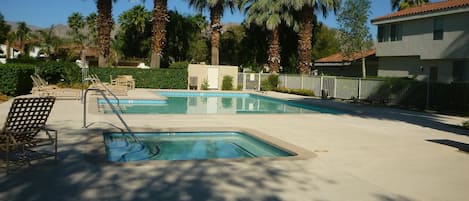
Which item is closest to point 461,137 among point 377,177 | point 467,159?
point 467,159

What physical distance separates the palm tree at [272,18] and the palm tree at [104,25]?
12.5m

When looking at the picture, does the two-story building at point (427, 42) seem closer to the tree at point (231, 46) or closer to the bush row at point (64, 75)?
the bush row at point (64, 75)

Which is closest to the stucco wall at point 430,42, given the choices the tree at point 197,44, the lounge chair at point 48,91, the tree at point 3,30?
the lounge chair at point 48,91

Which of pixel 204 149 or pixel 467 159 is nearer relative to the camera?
pixel 467 159

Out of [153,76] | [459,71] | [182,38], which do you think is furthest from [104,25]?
[459,71]

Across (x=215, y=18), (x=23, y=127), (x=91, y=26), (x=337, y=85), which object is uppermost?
(x=91, y=26)

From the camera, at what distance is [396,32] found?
30.2 meters

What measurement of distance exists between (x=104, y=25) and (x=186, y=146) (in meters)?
21.8

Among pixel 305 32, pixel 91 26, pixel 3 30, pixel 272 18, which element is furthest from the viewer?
pixel 91 26

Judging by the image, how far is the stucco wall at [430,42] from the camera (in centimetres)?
2458

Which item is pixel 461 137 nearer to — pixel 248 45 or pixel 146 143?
pixel 146 143

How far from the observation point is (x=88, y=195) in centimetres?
504

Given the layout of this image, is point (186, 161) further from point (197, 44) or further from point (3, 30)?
point (3, 30)

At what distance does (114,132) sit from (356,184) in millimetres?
5908
